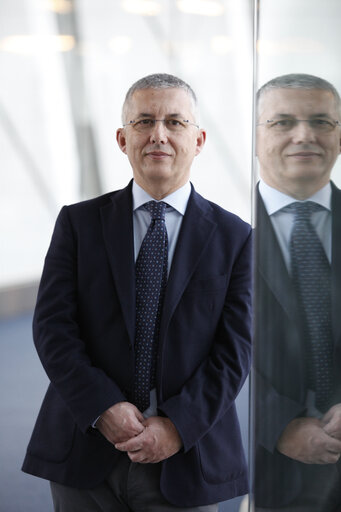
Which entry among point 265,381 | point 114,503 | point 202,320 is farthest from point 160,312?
point 265,381

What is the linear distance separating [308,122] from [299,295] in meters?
Answer: 0.17

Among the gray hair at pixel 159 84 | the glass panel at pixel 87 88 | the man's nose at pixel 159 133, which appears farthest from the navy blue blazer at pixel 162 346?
the glass panel at pixel 87 88

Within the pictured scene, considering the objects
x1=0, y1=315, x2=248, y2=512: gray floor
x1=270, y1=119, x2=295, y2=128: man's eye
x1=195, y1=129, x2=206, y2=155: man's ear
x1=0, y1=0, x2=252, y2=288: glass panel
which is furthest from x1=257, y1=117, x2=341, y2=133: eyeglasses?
x1=0, y1=0, x2=252, y2=288: glass panel

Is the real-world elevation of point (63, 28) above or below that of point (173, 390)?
above

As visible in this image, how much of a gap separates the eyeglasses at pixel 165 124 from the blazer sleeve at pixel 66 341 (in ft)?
1.04

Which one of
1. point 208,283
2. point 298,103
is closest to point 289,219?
point 298,103

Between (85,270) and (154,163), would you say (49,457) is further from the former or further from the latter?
(154,163)

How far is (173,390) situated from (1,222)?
561cm

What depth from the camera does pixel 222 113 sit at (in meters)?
7.36

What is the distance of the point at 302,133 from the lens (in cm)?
60

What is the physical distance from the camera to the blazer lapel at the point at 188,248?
1.65m

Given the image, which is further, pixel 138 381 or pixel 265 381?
pixel 138 381

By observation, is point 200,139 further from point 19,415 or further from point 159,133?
point 19,415

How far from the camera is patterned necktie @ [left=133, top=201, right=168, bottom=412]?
1.67 metres
